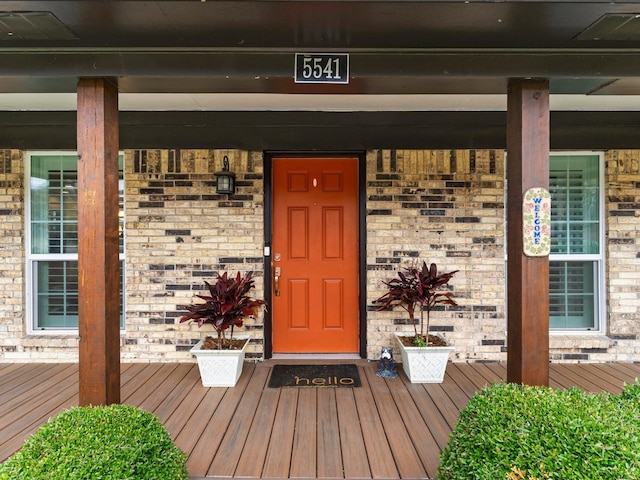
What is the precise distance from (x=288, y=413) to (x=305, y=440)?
372 mm

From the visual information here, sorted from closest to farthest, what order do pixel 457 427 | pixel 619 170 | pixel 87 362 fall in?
1. pixel 457 427
2. pixel 87 362
3. pixel 619 170

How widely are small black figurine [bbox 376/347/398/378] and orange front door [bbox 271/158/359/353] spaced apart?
0.47m

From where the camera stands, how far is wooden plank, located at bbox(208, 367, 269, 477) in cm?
210

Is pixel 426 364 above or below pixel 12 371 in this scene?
above

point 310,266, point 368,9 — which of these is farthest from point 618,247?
point 368,9

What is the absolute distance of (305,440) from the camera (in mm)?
2344

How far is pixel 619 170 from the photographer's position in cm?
370

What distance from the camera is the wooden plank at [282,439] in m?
2.07

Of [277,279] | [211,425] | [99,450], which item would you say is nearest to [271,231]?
[277,279]

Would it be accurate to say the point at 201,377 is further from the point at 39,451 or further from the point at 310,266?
the point at 39,451

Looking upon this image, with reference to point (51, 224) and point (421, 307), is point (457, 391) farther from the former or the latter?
point (51, 224)

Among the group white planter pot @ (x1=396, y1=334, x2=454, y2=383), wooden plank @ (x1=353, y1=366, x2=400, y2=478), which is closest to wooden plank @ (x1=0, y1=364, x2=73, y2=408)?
wooden plank @ (x1=353, y1=366, x2=400, y2=478)

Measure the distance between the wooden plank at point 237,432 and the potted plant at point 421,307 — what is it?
1301mm

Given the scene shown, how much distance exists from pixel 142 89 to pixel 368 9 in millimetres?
1438
